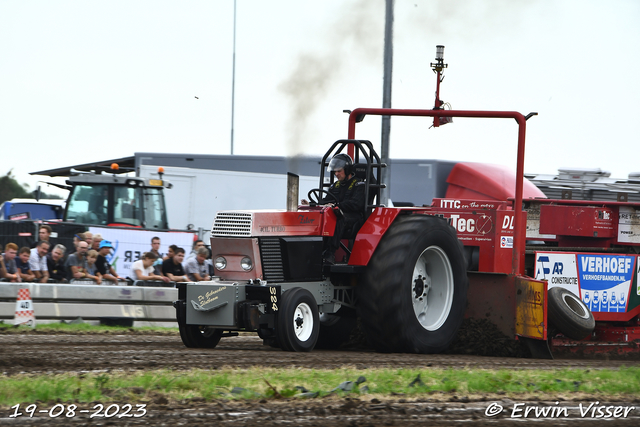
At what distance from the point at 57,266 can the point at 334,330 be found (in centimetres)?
536

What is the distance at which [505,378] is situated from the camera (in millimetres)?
5867

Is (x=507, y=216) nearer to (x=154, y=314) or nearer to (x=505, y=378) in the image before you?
(x=505, y=378)

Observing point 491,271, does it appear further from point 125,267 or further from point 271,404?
point 125,267

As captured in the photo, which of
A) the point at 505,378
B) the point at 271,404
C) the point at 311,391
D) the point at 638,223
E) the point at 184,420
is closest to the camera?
the point at 184,420

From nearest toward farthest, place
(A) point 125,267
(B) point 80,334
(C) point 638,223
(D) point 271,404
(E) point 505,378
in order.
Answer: (D) point 271,404 → (E) point 505,378 → (B) point 80,334 → (C) point 638,223 → (A) point 125,267

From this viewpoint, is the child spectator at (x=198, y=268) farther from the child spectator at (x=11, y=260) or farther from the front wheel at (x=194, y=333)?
the front wheel at (x=194, y=333)

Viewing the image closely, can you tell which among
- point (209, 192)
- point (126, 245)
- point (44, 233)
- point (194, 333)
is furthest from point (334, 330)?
point (209, 192)

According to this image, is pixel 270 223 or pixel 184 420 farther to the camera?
pixel 270 223

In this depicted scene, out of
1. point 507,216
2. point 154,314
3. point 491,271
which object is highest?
point 507,216

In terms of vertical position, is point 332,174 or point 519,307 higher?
point 332,174

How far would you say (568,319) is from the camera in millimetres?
8719

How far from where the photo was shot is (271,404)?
4.76 metres

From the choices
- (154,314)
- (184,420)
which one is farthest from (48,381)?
(154,314)

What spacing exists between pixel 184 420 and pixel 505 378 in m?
2.53
